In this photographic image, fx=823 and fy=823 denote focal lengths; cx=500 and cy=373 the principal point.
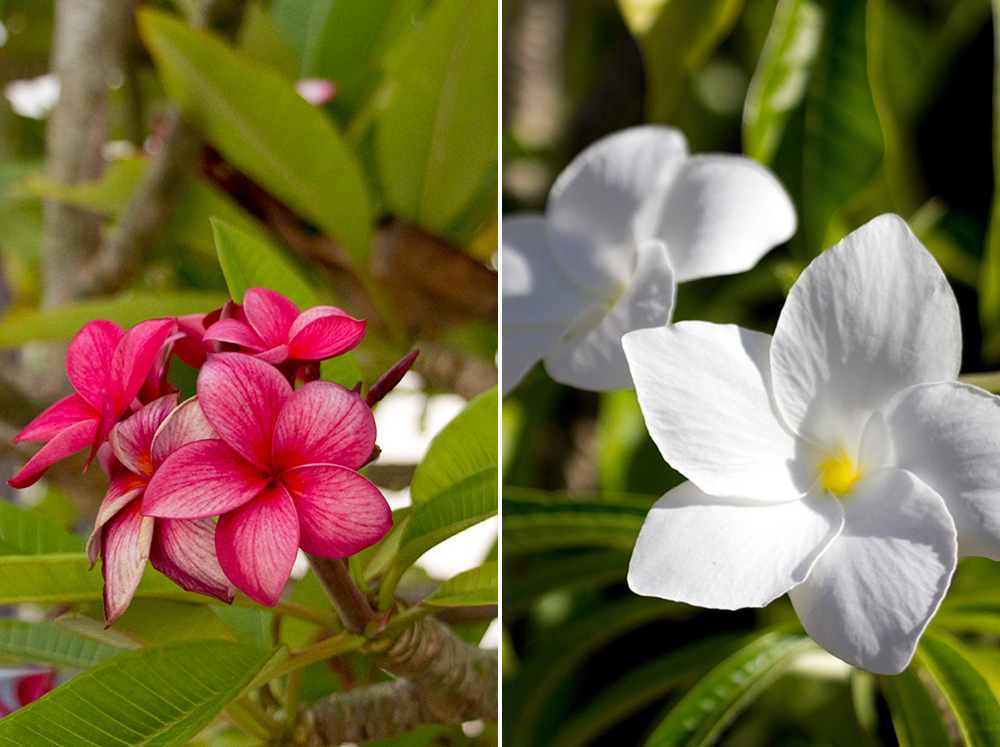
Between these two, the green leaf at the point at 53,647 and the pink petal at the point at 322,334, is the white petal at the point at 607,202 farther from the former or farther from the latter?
the green leaf at the point at 53,647

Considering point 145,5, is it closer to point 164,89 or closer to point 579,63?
point 164,89

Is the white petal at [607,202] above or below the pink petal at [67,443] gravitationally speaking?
above

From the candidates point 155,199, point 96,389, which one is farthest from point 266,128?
point 96,389

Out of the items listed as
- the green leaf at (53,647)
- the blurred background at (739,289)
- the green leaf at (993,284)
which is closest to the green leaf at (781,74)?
the blurred background at (739,289)

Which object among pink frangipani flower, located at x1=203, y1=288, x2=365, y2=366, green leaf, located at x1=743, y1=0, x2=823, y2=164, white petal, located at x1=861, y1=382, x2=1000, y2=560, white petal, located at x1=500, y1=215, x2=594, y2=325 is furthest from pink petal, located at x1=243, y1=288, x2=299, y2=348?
green leaf, located at x1=743, y1=0, x2=823, y2=164

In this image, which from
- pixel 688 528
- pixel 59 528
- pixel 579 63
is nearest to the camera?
pixel 688 528

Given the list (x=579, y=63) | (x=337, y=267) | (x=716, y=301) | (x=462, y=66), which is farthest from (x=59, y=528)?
(x=579, y=63)

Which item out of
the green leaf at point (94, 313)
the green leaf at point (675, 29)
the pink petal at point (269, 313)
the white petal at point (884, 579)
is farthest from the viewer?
the green leaf at point (675, 29)
